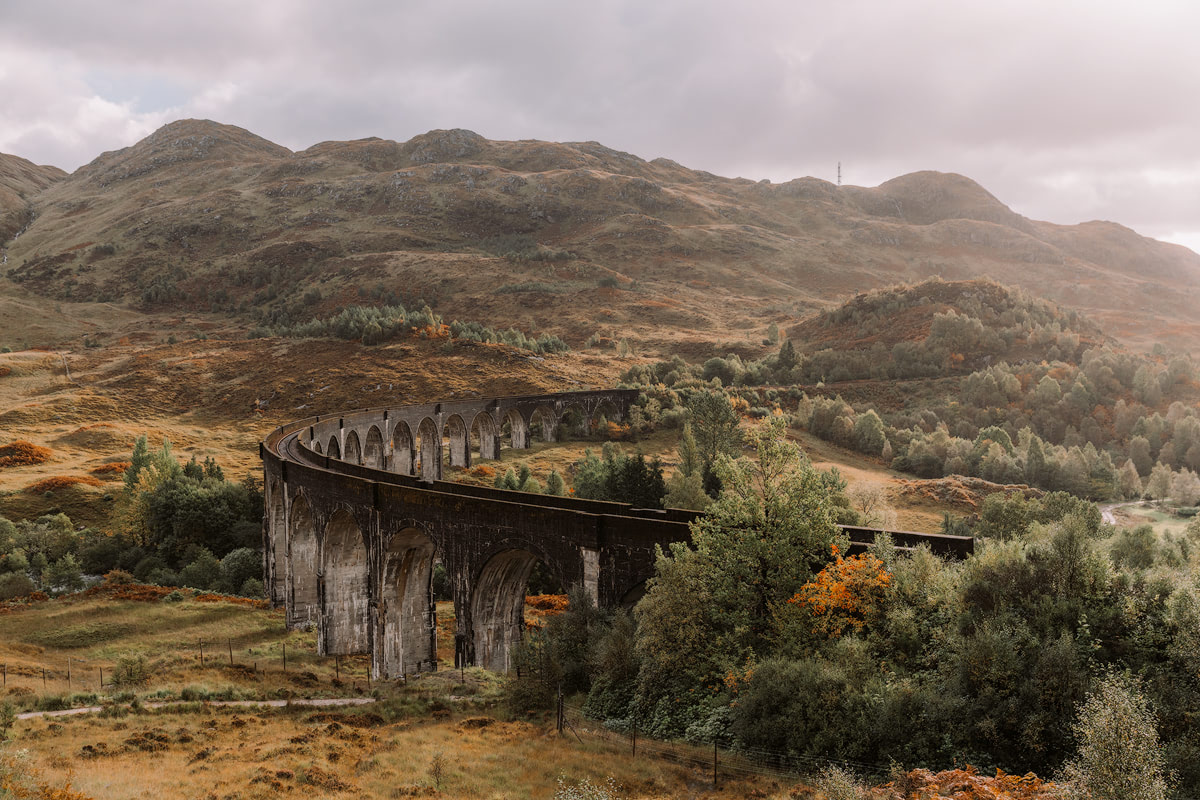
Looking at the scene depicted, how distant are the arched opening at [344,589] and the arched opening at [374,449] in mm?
26375

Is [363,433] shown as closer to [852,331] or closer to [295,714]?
[295,714]

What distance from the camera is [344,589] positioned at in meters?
35.1

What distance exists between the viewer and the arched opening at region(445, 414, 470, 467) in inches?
2896

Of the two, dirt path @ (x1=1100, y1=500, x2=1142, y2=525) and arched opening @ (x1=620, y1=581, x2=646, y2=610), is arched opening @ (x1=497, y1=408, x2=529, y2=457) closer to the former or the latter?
dirt path @ (x1=1100, y1=500, x2=1142, y2=525)

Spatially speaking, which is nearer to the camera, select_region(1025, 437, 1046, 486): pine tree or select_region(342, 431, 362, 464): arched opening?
select_region(342, 431, 362, 464): arched opening

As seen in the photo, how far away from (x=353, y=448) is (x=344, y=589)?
25.4 m

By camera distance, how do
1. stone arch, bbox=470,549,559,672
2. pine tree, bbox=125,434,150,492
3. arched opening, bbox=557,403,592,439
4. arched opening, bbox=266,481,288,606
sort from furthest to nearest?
1. arched opening, bbox=557,403,592,439
2. pine tree, bbox=125,434,150,492
3. arched opening, bbox=266,481,288,606
4. stone arch, bbox=470,549,559,672

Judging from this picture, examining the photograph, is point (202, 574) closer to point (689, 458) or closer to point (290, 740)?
point (290, 740)

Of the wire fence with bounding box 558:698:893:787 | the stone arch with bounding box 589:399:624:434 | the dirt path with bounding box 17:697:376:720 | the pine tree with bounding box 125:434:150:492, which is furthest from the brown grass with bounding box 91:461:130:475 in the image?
the wire fence with bounding box 558:698:893:787

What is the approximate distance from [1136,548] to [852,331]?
10178cm

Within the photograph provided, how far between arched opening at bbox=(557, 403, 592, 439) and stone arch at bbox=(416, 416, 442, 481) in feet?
65.6

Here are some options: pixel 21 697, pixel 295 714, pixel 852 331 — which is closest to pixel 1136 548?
pixel 295 714

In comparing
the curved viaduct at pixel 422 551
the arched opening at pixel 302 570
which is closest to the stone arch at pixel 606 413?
the curved viaduct at pixel 422 551

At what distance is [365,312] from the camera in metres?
115
